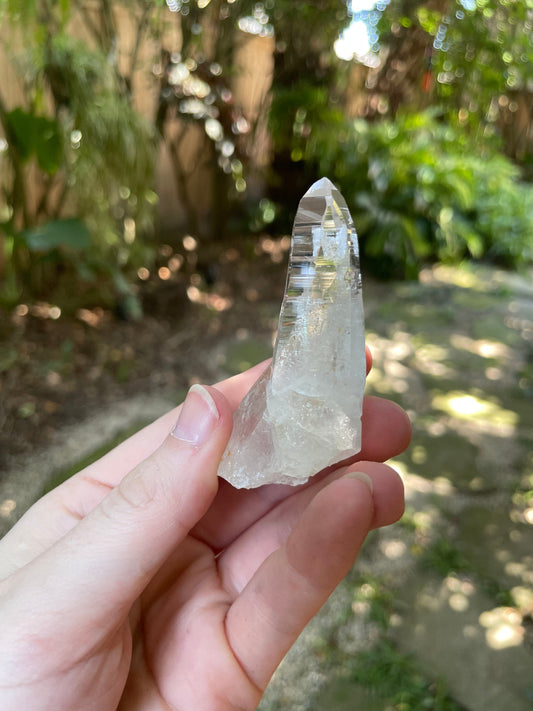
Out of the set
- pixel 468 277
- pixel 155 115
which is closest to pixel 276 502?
pixel 155 115

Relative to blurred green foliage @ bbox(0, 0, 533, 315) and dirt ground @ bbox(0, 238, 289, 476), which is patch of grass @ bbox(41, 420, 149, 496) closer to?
dirt ground @ bbox(0, 238, 289, 476)

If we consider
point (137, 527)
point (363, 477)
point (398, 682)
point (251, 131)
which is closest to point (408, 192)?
point (251, 131)

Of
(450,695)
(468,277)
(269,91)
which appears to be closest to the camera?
(450,695)

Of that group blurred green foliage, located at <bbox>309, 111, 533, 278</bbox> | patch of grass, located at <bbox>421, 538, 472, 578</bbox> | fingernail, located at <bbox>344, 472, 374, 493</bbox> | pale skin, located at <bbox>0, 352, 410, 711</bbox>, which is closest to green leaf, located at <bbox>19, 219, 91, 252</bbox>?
pale skin, located at <bbox>0, 352, 410, 711</bbox>

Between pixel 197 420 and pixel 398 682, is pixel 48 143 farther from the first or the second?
pixel 398 682

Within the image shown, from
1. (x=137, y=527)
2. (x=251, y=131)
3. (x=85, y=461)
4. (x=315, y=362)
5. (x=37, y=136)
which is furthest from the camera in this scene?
(x=251, y=131)

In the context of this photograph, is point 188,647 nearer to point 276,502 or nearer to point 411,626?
point 276,502

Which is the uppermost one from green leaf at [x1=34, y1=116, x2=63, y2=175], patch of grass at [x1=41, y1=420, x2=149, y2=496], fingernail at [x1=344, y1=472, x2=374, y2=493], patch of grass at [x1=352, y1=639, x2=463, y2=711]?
green leaf at [x1=34, y1=116, x2=63, y2=175]
